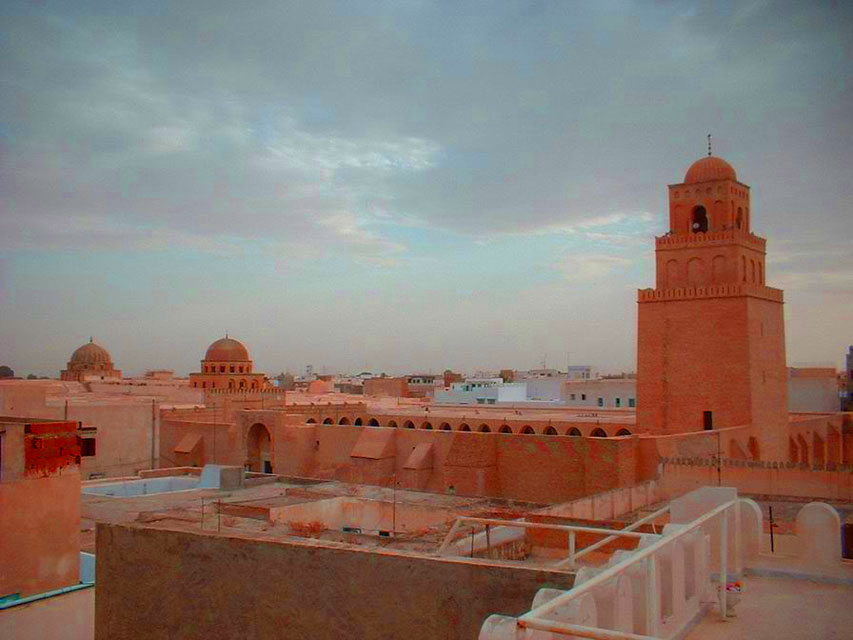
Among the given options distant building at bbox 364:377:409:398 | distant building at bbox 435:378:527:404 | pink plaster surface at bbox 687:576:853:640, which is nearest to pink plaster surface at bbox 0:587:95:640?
pink plaster surface at bbox 687:576:853:640

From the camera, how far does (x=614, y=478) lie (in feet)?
59.1

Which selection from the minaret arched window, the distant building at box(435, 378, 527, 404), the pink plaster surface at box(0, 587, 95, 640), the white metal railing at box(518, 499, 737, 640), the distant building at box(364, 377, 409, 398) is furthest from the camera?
the distant building at box(364, 377, 409, 398)

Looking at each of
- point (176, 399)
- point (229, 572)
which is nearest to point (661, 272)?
point (229, 572)

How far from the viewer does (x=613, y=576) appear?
11.5 ft

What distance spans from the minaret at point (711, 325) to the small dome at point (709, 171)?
4 cm

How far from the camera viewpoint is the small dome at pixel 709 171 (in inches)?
910

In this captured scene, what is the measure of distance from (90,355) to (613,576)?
51616 millimetres

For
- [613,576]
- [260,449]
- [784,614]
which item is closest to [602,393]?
[260,449]

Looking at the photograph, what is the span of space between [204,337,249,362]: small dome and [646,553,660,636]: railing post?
131 feet

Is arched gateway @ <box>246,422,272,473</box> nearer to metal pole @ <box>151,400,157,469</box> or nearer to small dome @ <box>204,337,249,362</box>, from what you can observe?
metal pole @ <box>151,400,157,469</box>

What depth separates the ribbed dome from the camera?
5003 cm

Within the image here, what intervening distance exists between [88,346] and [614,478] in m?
41.5

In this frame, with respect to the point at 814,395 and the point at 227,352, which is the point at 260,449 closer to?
the point at 227,352

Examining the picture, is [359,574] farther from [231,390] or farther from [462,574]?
[231,390]
